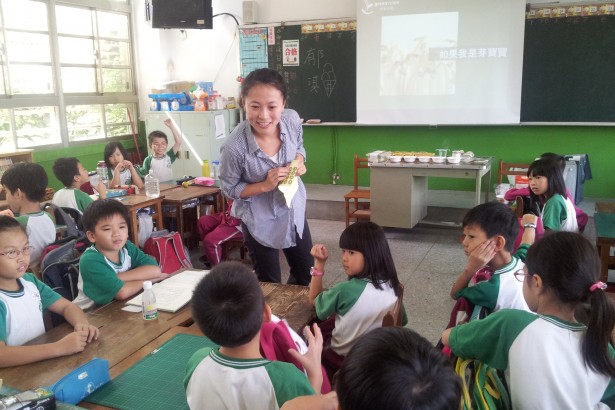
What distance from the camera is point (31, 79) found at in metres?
5.63

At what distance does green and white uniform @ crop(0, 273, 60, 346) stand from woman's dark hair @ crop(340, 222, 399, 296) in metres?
1.10

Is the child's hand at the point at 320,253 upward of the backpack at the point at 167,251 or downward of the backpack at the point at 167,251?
upward

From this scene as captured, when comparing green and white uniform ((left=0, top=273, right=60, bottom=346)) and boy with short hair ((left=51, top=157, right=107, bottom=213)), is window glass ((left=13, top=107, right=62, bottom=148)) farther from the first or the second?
green and white uniform ((left=0, top=273, right=60, bottom=346))

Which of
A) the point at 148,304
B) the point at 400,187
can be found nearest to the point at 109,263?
the point at 148,304

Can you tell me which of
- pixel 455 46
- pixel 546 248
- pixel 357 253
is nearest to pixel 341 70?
pixel 455 46

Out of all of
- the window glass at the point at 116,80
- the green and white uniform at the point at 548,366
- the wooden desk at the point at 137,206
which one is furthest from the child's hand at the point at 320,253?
the window glass at the point at 116,80

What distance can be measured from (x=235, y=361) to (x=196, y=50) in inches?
250

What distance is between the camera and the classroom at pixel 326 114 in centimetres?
489

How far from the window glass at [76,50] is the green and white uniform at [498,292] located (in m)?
5.73

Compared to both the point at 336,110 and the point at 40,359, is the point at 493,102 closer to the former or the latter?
the point at 336,110

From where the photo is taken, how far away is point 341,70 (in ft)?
20.0

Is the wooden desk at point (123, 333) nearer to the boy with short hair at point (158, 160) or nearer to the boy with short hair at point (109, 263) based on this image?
the boy with short hair at point (109, 263)

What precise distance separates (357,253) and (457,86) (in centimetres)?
415

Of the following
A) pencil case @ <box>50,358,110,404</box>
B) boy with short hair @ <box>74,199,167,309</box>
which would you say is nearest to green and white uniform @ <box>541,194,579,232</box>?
boy with short hair @ <box>74,199,167,309</box>
